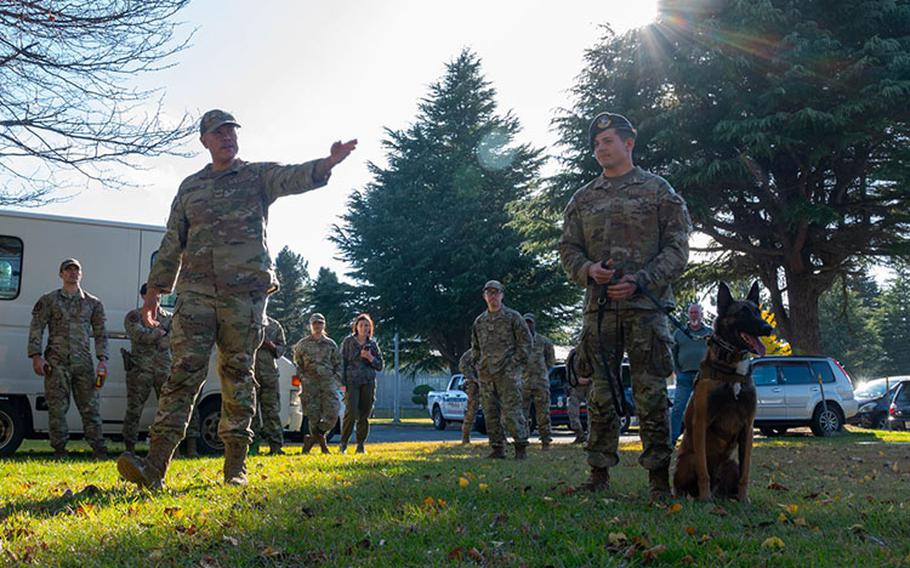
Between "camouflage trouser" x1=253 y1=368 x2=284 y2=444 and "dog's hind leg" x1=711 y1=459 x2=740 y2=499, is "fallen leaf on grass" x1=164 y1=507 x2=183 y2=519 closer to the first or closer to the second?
"dog's hind leg" x1=711 y1=459 x2=740 y2=499

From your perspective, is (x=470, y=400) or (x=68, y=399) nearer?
(x=68, y=399)

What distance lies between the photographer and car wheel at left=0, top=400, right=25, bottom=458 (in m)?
9.81

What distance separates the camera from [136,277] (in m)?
10.8

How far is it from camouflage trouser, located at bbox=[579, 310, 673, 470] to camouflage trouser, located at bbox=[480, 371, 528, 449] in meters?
4.41

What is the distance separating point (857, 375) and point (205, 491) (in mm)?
73539

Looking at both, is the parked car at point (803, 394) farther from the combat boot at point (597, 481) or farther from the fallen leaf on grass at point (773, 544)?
the fallen leaf on grass at point (773, 544)

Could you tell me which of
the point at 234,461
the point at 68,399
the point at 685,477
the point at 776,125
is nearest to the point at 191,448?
the point at 68,399

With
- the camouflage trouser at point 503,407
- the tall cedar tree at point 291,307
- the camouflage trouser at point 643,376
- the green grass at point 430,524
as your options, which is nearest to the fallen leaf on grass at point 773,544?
the green grass at point 430,524

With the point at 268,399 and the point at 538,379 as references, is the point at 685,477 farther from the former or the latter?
the point at 538,379

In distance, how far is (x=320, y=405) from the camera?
11.8 metres

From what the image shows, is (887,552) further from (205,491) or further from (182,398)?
(182,398)

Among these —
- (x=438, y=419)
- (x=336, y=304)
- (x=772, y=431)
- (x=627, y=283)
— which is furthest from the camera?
(x=336, y=304)

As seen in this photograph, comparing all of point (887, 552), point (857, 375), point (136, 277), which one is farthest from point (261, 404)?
point (857, 375)

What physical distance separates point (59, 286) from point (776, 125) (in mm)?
16026
